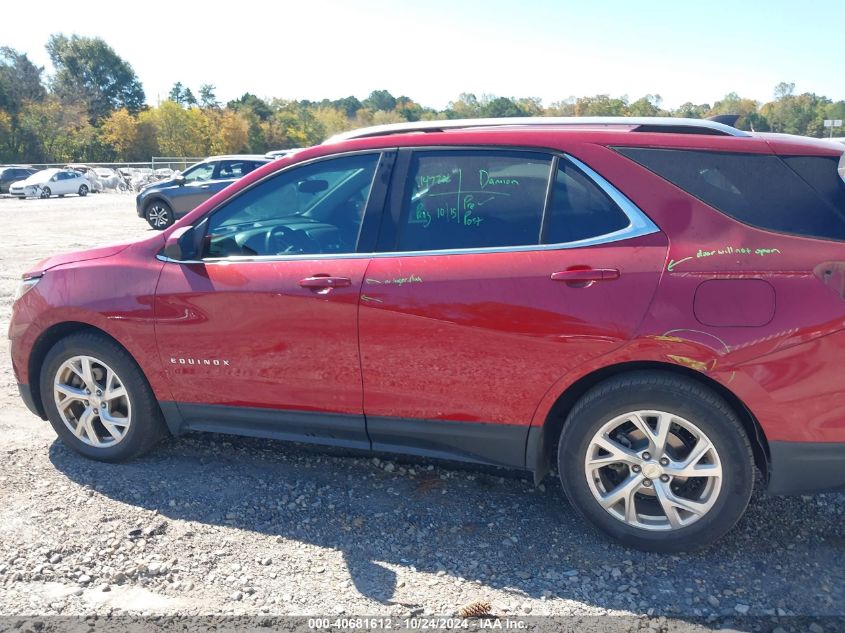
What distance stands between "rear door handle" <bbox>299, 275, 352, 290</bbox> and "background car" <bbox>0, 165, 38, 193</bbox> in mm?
37848

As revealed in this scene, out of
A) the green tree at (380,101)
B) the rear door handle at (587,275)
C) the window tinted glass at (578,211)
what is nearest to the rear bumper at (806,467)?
the rear door handle at (587,275)

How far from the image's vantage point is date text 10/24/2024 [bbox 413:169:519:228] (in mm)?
3293

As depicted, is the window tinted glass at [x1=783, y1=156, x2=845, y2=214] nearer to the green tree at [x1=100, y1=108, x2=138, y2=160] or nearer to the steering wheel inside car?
the steering wheel inside car

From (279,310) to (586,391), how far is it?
1.54 metres

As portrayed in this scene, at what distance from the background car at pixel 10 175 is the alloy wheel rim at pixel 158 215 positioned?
22065mm

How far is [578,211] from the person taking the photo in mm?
3135

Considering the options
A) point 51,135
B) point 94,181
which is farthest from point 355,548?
point 51,135

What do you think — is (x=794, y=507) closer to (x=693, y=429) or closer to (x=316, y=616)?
(x=693, y=429)

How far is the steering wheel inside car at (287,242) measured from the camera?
3.63m

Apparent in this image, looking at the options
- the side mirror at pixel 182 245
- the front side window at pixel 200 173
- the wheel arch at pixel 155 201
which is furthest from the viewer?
the front side window at pixel 200 173

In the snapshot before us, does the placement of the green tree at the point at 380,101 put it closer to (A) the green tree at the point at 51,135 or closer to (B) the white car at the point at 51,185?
(A) the green tree at the point at 51,135

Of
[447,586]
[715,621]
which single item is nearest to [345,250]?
[447,586]

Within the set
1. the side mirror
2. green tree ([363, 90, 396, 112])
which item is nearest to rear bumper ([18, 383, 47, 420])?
the side mirror

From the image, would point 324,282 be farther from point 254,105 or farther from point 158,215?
point 254,105
